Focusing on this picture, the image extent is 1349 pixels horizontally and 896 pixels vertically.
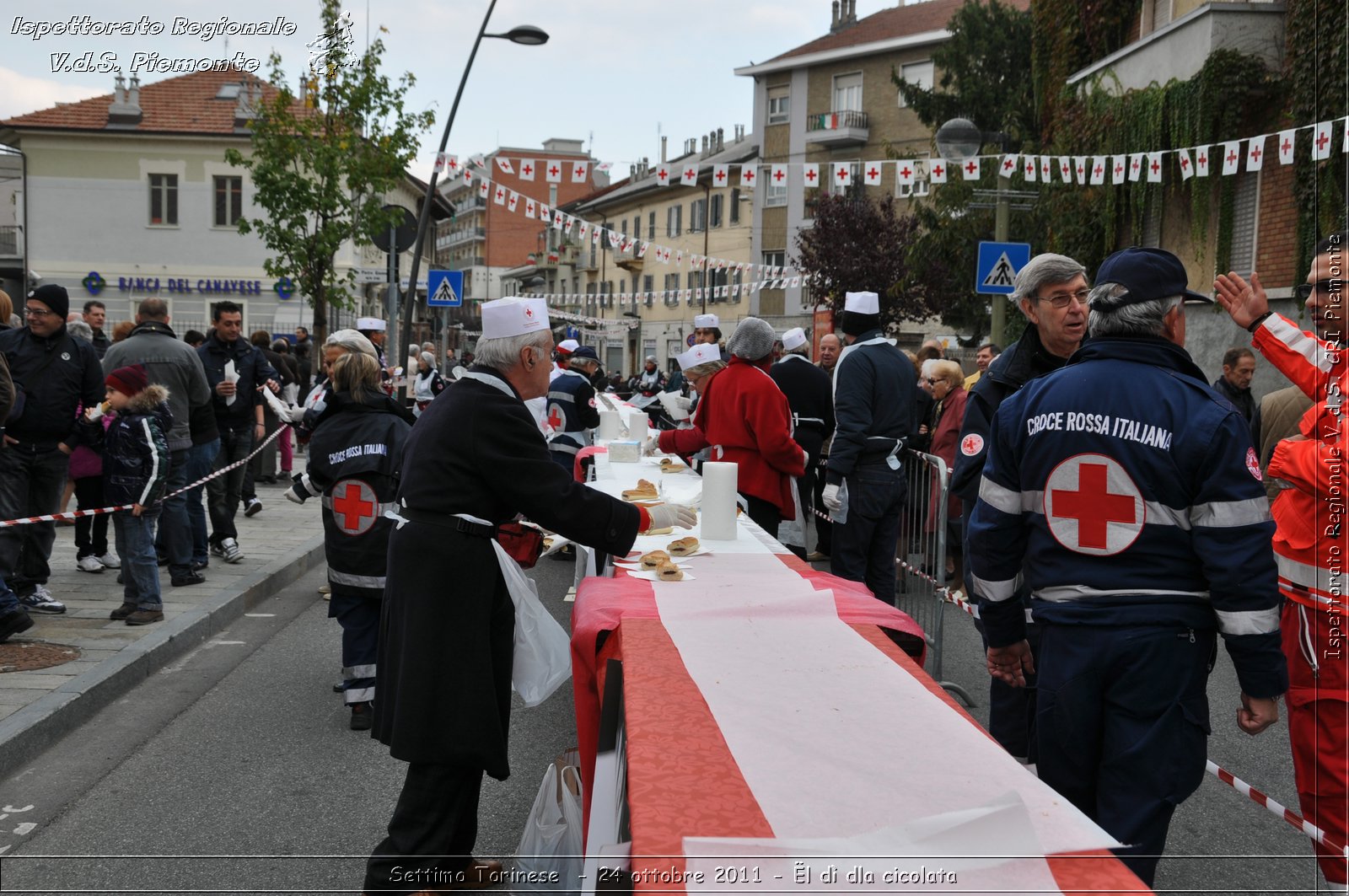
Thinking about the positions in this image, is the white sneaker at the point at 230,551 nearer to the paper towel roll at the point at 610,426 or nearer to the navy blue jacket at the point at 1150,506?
the paper towel roll at the point at 610,426

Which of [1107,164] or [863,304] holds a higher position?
[1107,164]

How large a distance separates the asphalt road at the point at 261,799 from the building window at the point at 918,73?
3911cm

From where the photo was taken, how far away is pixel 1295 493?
370 cm

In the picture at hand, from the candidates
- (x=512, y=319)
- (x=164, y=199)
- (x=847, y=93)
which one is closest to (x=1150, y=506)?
(x=512, y=319)

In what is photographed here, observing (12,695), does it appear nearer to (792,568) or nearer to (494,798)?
(494,798)

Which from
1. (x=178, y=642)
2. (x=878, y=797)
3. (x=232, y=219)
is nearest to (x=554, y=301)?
(x=232, y=219)

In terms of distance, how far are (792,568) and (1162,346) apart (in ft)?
5.74

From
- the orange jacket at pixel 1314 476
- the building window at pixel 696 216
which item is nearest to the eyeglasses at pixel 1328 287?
the orange jacket at pixel 1314 476

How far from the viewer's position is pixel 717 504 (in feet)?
16.3

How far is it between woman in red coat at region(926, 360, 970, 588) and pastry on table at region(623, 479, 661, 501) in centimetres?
302

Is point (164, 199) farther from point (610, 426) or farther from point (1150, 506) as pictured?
point (1150, 506)

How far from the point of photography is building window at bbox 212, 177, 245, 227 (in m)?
35.8

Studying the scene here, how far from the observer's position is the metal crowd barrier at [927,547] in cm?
633

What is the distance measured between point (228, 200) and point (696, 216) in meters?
20.3
